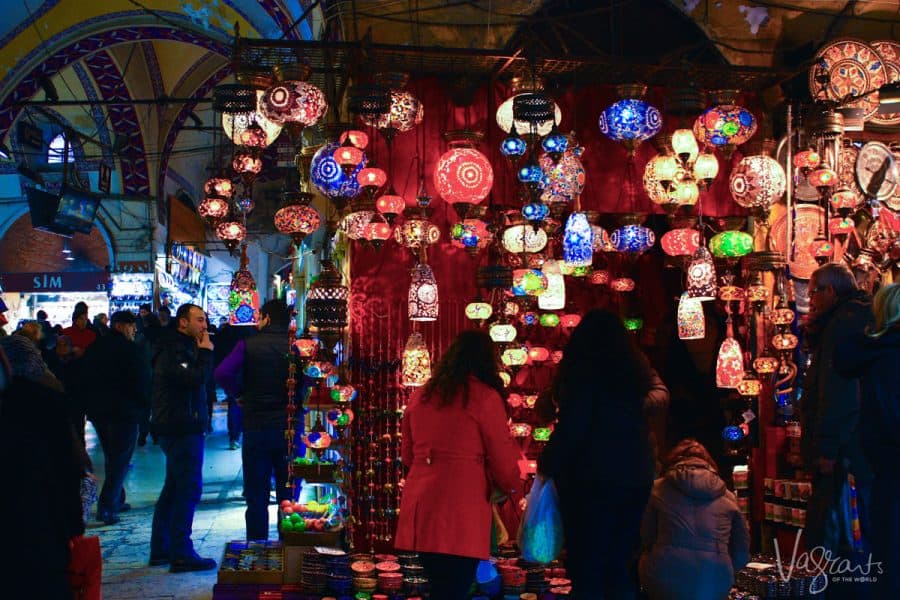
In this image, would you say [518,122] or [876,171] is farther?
[876,171]

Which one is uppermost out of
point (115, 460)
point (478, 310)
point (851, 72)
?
point (851, 72)

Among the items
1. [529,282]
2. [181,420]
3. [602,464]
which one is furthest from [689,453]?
[181,420]

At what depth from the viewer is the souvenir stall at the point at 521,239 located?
5227 mm

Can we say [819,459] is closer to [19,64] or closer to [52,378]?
[52,378]

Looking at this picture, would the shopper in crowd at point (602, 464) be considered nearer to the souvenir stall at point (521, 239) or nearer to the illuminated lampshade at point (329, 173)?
the souvenir stall at point (521, 239)

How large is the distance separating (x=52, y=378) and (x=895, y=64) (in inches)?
229

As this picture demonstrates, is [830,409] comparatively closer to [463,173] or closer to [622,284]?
[463,173]

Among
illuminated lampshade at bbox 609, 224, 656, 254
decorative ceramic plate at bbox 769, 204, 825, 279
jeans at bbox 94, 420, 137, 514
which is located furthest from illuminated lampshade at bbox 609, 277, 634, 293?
jeans at bbox 94, 420, 137, 514

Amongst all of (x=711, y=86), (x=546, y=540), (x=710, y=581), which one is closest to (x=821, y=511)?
(x=710, y=581)

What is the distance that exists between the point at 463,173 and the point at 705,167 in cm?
158

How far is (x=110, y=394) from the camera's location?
23.1 ft

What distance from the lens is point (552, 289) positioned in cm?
605

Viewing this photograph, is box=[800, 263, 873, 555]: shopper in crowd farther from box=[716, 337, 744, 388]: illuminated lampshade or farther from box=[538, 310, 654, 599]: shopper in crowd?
box=[716, 337, 744, 388]: illuminated lampshade

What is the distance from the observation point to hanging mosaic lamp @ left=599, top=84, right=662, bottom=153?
542 centimetres
